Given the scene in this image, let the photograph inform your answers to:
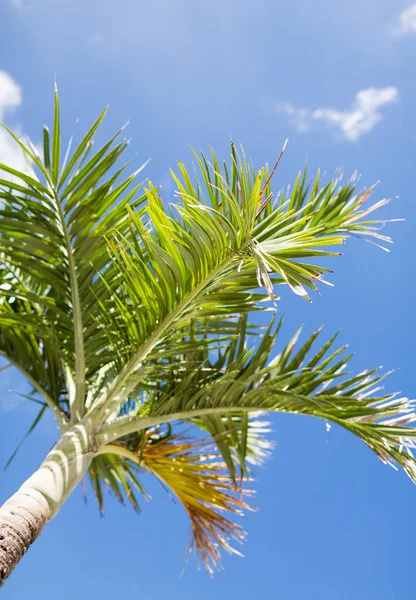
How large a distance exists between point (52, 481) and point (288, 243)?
151 cm

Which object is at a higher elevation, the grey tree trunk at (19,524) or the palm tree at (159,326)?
the palm tree at (159,326)

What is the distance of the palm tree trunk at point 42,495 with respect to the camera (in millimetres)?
2059

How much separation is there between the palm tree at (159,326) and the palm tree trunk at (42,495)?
0.01 metres

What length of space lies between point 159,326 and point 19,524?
120cm

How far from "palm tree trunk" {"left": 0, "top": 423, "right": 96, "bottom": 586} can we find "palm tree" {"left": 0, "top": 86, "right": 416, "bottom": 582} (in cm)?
1

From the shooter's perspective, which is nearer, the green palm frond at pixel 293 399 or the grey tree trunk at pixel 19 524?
the grey tree trunk at pixel 19 524

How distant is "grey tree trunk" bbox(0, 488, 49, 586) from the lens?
2.02 metres

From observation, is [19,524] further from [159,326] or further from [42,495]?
[159,326]

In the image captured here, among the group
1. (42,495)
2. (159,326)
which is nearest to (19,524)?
(42,495)

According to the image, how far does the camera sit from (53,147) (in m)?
2.95

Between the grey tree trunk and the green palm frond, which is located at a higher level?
the green palm frond

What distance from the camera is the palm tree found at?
262 cm

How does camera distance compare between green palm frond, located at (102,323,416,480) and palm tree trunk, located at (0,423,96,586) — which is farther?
green palm frond, located at (102,323,416,480)

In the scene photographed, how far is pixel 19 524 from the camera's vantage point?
6.97 ft
